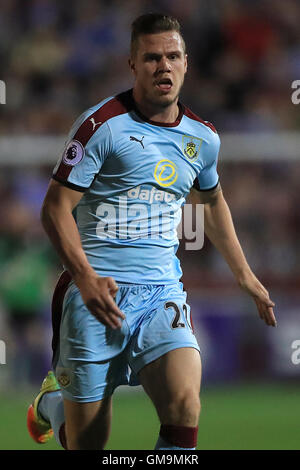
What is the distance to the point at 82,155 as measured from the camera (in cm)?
452

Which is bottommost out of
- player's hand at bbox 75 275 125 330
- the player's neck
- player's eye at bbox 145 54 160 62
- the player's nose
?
player's hand at bbox 75 275 125 330

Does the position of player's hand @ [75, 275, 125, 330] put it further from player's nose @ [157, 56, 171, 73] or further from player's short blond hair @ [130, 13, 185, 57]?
player's short blond hair @ [130, 13, 185, 57]

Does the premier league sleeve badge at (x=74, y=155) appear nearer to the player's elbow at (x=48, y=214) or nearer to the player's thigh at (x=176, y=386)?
the player's elbow at (x=48, y=214)

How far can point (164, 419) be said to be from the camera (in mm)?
4445

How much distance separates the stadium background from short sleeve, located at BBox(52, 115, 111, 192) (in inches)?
144

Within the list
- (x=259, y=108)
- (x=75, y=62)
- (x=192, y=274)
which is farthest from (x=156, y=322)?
(x=75, y=62)

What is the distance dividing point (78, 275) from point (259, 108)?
785 centimetres

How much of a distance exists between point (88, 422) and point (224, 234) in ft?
3.97

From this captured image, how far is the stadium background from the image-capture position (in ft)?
32.4

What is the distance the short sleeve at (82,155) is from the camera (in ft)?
14.8

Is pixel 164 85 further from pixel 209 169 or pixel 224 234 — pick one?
pixel 224 234

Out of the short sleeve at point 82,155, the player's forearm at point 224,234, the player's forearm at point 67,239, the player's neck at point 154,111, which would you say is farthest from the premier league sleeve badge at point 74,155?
the player's forearm at point 224,234

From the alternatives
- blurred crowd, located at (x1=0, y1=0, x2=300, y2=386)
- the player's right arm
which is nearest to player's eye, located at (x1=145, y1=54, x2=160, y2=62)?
the player's right arm

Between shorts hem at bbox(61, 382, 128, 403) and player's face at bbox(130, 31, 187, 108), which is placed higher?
player's face at bbox(130, 31, 187, 108)
